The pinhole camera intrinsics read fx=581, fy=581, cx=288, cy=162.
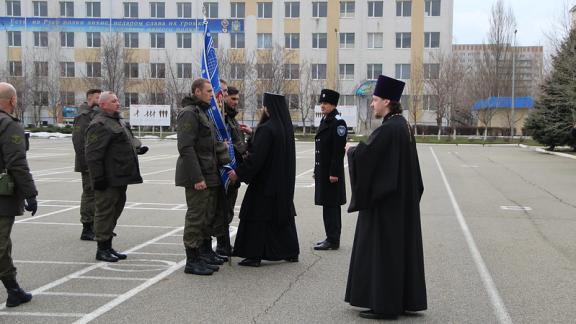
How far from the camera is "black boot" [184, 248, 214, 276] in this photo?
22.3 ft

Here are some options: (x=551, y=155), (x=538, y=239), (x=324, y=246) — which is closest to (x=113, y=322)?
(x=324, y=246)

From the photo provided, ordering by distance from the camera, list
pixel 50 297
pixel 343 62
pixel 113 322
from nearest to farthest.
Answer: pixel 113 322 → pixel 50 297 → pixel 343 62

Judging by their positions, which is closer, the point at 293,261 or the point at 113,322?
the point at 113,322

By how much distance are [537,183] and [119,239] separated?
1366 centimetres

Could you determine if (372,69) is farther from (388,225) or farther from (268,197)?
(388,225)

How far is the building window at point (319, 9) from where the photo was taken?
70562mm

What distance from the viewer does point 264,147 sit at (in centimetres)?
702

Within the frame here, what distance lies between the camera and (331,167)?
820 centimetres

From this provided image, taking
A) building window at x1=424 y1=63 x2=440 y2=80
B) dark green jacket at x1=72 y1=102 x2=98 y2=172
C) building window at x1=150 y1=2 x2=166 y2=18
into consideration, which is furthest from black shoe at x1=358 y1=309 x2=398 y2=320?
building window at x1=150 y1=2 x2=166 y2=18

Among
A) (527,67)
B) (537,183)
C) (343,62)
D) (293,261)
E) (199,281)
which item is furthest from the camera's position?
(527,67)

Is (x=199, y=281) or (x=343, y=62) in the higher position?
(x=343, y=62)

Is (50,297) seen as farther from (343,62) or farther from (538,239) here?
(343,62)

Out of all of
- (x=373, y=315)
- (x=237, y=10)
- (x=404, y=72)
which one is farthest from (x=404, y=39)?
(x=373, y=315)

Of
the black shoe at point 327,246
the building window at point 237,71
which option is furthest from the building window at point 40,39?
the black shoe at point 327,246
